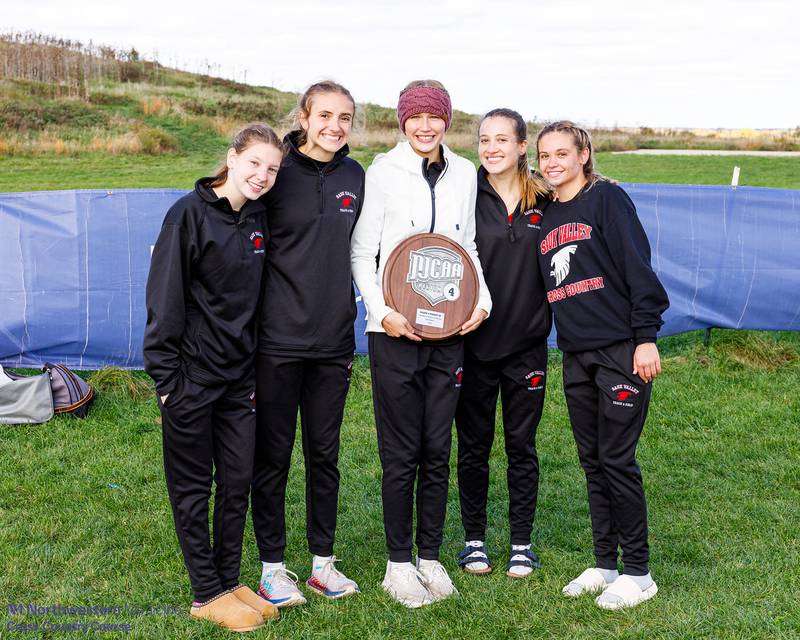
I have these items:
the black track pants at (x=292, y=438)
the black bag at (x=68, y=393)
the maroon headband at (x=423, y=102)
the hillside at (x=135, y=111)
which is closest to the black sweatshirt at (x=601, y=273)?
the maroon headband at (x=423, y=102)

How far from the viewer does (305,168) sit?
141 inches

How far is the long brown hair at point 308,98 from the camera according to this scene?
11.7 ft

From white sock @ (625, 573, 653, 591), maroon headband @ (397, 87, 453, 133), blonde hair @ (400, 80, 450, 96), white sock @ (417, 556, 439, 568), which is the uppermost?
blonde hair @ (400, 80, 450, 96)

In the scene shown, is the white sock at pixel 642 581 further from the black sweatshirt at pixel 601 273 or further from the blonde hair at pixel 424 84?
the blonde hair at pixel 424 84

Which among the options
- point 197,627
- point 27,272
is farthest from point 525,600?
point 27,272

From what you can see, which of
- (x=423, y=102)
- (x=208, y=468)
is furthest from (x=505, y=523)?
(x=423, y=102)

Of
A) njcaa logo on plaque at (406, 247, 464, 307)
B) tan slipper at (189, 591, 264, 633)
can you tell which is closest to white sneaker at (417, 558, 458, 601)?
tan slipper at (189, 591, 264, 633)

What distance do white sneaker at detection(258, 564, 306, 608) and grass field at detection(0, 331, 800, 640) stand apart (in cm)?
5

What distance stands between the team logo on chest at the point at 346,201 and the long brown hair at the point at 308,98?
288mm

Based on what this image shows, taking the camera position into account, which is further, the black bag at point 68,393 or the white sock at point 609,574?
the black bag at point 68,393

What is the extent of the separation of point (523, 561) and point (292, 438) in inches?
48.7

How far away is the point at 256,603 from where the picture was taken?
3.60m

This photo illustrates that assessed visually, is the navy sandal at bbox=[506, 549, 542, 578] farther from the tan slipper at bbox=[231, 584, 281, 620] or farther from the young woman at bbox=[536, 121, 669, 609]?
the tan slipper at bbox=[231, 584, 281, 620]

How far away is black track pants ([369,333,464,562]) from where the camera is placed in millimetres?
3670
